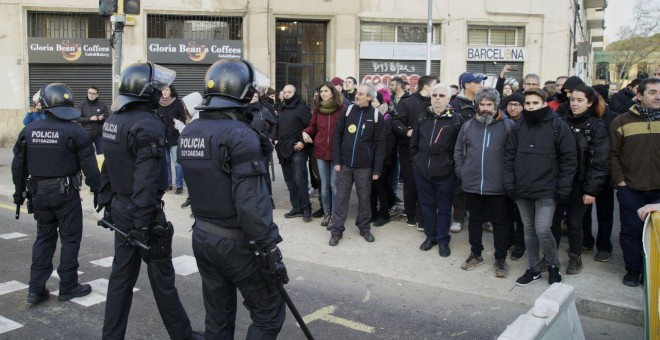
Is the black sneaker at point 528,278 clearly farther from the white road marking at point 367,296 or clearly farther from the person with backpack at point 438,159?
the white road marking at point 367,296

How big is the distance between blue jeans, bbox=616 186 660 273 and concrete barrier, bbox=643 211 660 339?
1566 millimetres

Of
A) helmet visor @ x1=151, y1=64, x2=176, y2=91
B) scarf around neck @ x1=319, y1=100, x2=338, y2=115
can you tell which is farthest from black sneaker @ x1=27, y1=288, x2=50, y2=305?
scarf around neck @ x1=319, y1=100, x2=338, y2=115

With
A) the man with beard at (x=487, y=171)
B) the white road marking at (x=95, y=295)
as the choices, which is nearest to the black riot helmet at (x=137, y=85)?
the white road marking at (x=95, y=295)

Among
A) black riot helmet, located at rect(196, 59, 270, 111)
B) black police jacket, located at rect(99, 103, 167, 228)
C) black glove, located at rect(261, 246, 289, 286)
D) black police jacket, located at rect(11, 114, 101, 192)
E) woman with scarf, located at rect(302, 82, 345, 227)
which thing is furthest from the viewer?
woman with scarf, located at rect(302, 82, 345, 227)

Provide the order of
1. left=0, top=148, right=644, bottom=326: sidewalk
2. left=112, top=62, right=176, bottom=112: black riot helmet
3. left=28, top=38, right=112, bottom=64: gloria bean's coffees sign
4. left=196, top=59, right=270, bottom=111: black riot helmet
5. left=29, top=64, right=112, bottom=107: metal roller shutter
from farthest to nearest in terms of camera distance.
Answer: left=29, top=64, right=112, bottom=107: metal roller shutter → left=28, top=38, right=112, bottom=64: gloria bean's coffees sign → left=0, top=148, right=644, bottom=326: sidewalk → left=112, top=62, right=176, bottom=112: black riot helmet → left=196, top=59, right=270, bottom=111: black riot helmet

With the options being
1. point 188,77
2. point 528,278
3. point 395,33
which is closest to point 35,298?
point 528,278

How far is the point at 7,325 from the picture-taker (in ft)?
15.9

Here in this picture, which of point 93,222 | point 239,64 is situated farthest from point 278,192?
point 239,64

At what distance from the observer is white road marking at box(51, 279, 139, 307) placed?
17.6 feet

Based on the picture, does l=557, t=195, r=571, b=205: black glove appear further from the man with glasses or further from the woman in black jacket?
the man with glasses

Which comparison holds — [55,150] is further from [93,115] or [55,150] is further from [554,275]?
[93,115]

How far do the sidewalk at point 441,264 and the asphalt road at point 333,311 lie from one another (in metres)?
0.14

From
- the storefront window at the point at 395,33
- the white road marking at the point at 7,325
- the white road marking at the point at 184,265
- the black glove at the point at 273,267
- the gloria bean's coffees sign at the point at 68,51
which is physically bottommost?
the white road marking at the point at 7,325

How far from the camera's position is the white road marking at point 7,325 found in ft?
15.6
